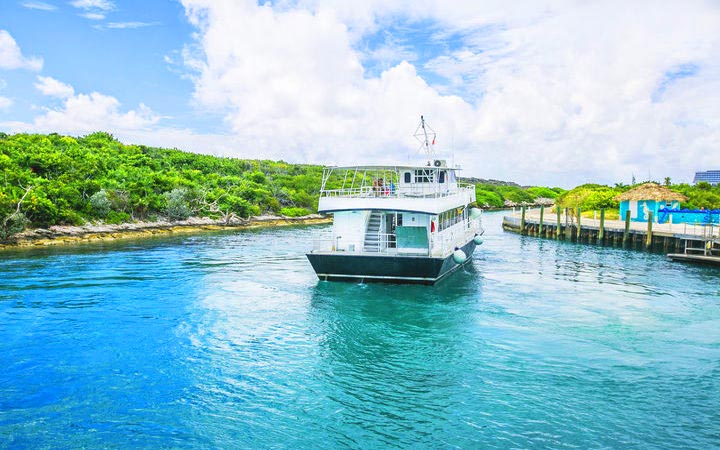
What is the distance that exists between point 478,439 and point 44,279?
79.1 feet

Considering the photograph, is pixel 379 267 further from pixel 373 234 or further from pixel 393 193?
pixel 393 193

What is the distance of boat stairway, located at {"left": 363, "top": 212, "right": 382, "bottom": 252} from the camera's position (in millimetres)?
23384

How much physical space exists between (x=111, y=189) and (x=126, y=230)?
22.8 ft

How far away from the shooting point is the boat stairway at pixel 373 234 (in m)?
23.4

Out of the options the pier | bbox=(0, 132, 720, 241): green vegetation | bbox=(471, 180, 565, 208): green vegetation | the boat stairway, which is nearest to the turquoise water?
the boat stairway

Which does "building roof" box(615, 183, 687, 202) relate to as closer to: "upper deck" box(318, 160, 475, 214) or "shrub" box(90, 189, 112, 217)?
"upper deck" box(318, 160, 475, 214)

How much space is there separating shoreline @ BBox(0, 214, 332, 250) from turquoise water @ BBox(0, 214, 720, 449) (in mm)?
15620

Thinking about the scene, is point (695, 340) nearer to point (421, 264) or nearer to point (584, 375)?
point (584, 375)

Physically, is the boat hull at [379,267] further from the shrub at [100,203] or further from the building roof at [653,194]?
the shrub at [100,203]

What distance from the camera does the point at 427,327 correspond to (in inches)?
695

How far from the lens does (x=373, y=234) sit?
23.2 metres

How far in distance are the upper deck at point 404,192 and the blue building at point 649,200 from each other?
83.0ft

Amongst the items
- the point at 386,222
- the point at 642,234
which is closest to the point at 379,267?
the point at 386,222

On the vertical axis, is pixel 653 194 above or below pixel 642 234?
above
